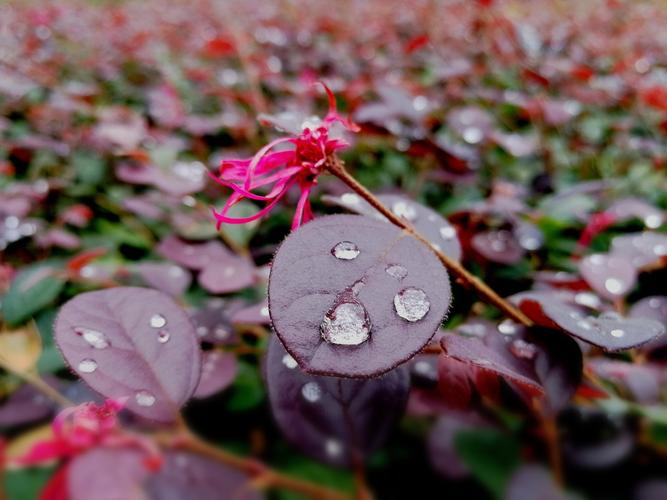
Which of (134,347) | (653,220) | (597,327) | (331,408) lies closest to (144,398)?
(134,347)

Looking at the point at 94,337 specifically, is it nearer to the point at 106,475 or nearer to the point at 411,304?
the point at 106,475

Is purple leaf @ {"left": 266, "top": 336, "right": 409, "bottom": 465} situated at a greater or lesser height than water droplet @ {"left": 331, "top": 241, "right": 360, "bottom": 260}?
lesser

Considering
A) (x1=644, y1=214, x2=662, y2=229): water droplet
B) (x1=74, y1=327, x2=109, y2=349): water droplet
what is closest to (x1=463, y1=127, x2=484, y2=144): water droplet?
(x1=644, y1=214, x2=662, y2=229): water droplet

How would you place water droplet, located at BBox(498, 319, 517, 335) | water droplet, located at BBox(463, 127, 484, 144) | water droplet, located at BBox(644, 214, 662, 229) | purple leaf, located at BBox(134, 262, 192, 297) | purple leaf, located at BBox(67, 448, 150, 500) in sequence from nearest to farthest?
purple leaf, located at BBox(67, 448, 150, 500)
water droplet, located at BBox(498, 319, 517, 335)
purple leaf, located at BBox(134, 262, 192, 297)
water droplet, located at BBox(644, 214, 662, 229)
water droplet, located at BBox(463, 127, 484, 144)

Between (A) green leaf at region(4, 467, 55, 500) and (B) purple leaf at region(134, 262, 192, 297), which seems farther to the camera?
(B) purple leaf at region(134, 262, 192, 297)

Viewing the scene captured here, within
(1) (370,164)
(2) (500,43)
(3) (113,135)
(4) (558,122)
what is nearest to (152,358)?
(3) (113,135)

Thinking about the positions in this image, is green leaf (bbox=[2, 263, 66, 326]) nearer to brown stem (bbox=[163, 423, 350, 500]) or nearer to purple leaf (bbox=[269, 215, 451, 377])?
brown stem (bbox=[163, 423, 350, 500])

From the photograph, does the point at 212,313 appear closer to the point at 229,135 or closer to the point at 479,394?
the point at 479,394
